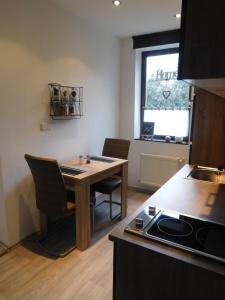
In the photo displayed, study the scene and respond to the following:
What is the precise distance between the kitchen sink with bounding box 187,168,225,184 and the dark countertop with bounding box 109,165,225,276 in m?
0.12

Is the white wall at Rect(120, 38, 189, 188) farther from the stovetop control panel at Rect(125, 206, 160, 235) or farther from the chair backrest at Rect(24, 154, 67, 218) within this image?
the stovetop control panel at Rect(125, 206, 160, 235)

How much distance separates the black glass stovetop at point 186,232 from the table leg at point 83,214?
1.10 metres

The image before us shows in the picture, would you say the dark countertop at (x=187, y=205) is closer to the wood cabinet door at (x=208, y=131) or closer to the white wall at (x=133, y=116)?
the wood cabinet door at (x=208, y=131)

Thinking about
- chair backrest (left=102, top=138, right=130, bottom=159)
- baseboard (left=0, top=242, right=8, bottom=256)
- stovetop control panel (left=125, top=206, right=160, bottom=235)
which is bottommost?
baseboard (left=0, top=242, right=8, bottom=256)

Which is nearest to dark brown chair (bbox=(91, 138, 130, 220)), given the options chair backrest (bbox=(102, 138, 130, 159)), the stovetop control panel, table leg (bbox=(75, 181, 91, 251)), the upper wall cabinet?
chair backrest (bbox=(102, 138, 130, 159))

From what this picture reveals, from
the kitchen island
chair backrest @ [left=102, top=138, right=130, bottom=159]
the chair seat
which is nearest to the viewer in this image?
the kitchen island

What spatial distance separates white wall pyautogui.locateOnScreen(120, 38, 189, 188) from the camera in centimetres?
372

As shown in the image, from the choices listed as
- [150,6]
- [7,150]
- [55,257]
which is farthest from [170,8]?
[55,257]

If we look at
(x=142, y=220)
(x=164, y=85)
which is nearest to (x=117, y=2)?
(x=164, y=85)

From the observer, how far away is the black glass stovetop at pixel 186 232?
3.45 feet

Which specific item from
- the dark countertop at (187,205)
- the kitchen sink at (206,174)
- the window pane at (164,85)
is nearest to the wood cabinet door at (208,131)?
the kitchen sink at (206,174)

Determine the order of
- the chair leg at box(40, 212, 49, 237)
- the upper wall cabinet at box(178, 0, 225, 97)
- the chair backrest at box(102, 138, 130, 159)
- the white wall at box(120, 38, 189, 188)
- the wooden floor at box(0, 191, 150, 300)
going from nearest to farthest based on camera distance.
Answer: the upper wall cabinet at box(178, 0, 225, 97) < the wooden floor at box(0, 191, 150, 300) < the chair leg at box(40, 212, 49, 237) < the chair backrest at box(102, 138, 130, 159) < the white wall at box(120, 38, 189, 188)

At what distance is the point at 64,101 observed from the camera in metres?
2.76

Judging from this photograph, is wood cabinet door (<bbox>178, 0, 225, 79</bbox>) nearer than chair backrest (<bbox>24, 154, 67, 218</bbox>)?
Yes
